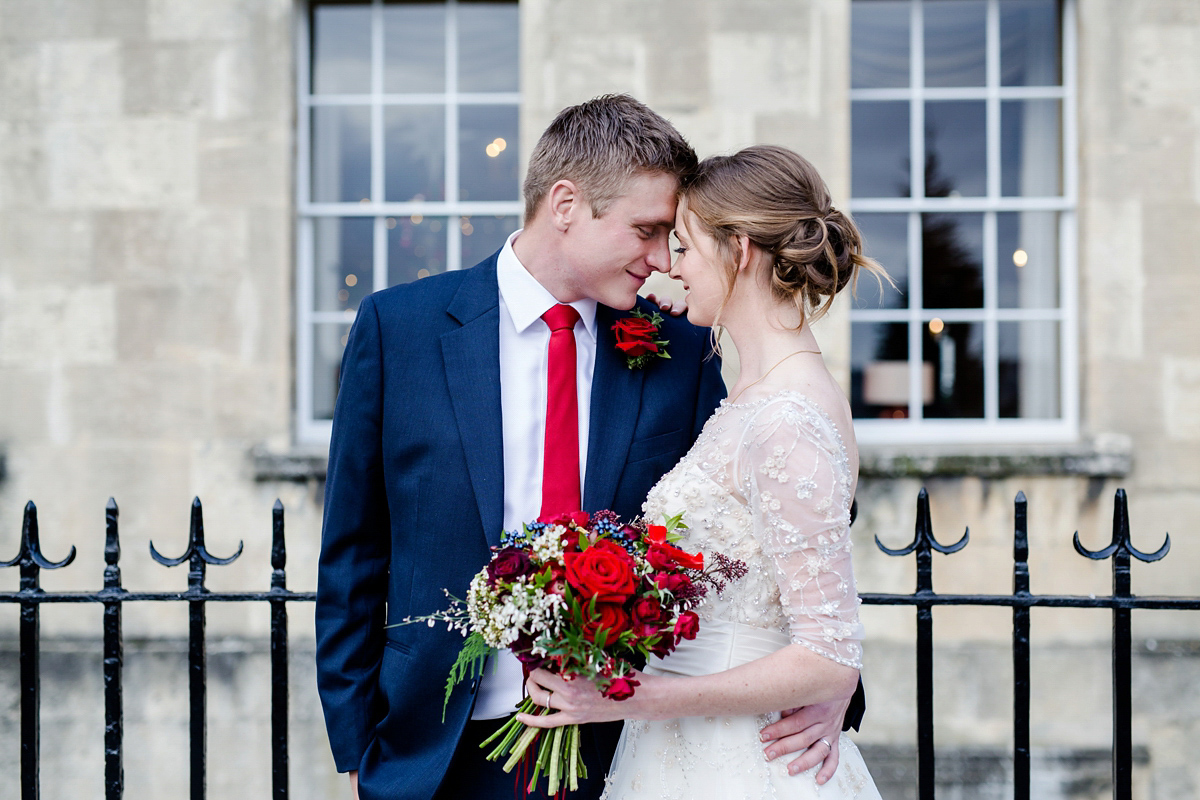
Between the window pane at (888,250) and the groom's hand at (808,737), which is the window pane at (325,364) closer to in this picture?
the window pane at (888,250)

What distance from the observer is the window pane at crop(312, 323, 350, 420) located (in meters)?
5.21

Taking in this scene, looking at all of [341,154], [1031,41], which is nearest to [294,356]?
[341,154]

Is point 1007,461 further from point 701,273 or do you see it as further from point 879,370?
point 701,273

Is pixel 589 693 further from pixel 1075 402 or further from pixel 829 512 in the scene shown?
pixel 1075 402

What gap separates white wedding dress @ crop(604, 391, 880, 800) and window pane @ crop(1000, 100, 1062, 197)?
3.97 m

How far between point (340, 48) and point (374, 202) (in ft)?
3.05

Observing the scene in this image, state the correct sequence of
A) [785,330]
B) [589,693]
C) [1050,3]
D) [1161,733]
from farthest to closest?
[1050,3]
[1161,733]
[785,330]
[589,693]

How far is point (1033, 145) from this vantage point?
5152 mm

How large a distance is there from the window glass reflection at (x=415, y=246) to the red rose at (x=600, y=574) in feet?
12.9

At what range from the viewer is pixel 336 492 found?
2.05 m

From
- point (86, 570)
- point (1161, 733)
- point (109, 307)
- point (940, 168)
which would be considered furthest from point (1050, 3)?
point (86, 570)

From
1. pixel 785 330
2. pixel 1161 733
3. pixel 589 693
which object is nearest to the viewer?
pixel 589 693

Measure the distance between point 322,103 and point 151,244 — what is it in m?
1.27

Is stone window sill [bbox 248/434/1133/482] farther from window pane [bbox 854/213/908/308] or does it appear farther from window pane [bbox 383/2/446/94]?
window pane [bbox 383/2/446/94]
